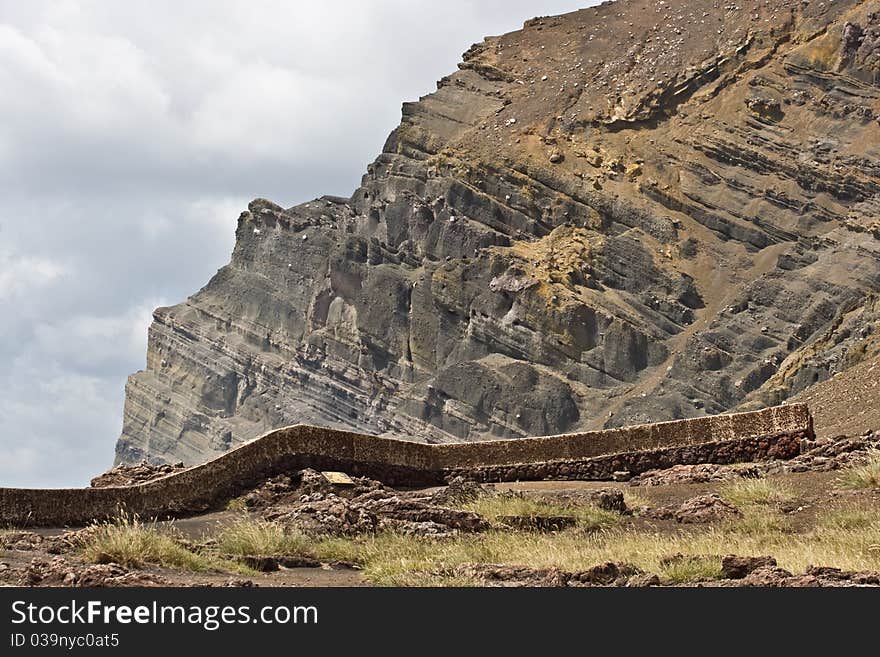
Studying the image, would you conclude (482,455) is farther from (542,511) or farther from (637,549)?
(637,549)

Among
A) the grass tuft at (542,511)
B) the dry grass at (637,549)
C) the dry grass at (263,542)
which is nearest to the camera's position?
the dry grass at (637,549)

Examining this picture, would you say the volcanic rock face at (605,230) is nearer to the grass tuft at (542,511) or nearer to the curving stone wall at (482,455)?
the curving stone wall at (482,455)

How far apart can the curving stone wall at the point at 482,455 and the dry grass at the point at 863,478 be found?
2818 millimetres

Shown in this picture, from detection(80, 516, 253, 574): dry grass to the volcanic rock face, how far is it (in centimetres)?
7103

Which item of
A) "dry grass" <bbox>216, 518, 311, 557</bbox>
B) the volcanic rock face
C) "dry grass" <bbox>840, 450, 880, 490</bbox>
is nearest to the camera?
"dry grass" <bbox>216, 518, 311, 557</bbox>

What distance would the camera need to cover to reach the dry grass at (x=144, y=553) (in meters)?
10.6

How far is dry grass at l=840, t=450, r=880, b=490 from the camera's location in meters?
14.9

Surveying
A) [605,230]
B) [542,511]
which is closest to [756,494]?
[542,511]

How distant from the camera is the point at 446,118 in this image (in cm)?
11231

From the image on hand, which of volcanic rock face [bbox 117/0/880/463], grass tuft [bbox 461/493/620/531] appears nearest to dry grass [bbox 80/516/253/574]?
grass tuft [bbox 461/493/620/531]

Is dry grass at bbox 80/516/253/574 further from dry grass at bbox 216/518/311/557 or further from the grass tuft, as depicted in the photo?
the grass tuft

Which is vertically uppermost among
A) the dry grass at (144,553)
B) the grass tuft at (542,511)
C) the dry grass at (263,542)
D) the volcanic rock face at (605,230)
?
the volcanic rock face at (605,230)

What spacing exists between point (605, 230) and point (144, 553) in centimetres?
9068

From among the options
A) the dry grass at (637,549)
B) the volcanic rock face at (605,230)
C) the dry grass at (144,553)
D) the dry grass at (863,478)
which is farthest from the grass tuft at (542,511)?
the volcanic rock face at (605,230)
